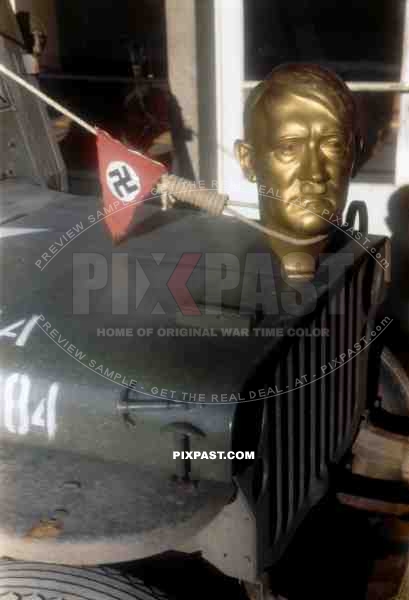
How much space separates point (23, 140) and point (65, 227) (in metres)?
0.61

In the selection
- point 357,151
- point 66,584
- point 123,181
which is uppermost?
point 357,151

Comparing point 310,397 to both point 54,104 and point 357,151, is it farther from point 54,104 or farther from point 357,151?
point 54,104

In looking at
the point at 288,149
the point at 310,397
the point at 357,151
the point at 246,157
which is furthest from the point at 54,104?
the point at 310,397

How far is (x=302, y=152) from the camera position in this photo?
195 cm

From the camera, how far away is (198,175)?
14.0 feet

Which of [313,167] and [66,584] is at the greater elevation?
[313,167]

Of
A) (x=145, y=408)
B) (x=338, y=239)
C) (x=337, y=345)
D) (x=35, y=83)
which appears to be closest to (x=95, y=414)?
(x=145, y=408)

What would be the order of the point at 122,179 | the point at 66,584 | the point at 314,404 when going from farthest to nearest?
the point at 122,179
the point at 314,404
the point at 66,584

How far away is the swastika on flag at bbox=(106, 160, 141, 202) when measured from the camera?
223 centimetres

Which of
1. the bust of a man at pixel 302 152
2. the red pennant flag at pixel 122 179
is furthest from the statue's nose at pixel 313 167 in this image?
the red pennant flag at pixel 122 179

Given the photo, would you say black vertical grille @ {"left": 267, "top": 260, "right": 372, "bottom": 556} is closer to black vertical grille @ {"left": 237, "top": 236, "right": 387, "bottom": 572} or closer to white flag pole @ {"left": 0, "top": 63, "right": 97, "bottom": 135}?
black vertical grille @ {"left": 237, "top": 236, "right": 387, "bottom": 572}

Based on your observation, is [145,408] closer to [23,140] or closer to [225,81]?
[23,140]

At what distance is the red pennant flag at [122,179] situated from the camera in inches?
87.1

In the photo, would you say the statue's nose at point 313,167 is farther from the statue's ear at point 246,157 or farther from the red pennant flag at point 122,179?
the red pennant flag at point 122,179
